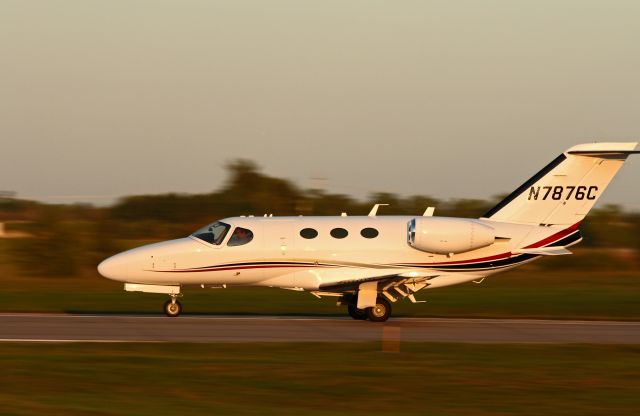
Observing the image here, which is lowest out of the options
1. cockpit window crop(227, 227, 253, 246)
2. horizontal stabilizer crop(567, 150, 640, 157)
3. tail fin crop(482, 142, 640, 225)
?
cockpit window crop(227, 227, 253, 246)

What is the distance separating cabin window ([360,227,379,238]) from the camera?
23875mm

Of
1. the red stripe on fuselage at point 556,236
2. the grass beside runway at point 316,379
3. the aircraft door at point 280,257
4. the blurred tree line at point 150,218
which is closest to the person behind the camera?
the grass beside runway at point 316,379

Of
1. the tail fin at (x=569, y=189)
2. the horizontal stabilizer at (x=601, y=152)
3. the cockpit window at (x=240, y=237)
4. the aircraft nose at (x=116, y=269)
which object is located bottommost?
the aircraft nose at (x=116, y=269)

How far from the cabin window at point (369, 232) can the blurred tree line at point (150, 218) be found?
765 inches

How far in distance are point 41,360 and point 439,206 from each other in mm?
32767

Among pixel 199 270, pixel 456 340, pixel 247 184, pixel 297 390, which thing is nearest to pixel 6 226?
pixel 247 184

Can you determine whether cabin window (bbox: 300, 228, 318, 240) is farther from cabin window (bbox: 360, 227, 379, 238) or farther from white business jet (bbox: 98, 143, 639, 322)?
cabin window (bbox: 360, 227, 379, 238)

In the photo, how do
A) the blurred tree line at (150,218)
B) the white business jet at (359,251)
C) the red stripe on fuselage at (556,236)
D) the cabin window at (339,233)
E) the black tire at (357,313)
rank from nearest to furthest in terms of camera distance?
the white business jet at (359,251)
the cabin window at (339,233)
the red stripe on fuselage at (556,236)
the black tire at (357,313)
the blurred tree line at (150,218)

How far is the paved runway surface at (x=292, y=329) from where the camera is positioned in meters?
19.8

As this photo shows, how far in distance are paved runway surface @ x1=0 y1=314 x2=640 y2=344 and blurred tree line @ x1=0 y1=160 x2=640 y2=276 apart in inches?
690

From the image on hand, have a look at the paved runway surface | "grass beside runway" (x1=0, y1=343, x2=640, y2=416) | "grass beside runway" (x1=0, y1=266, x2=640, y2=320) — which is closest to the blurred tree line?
"grass beside runway" (x1=0, y1=266, x2=640, y2=320)

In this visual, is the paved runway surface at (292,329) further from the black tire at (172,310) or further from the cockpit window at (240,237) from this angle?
the cockpit window at (240,237)

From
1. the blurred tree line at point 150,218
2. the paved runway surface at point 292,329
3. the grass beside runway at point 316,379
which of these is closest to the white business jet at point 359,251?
the paved runway surface at point 292,329

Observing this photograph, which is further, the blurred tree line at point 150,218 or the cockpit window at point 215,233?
the blurred tree line at point 150,218
